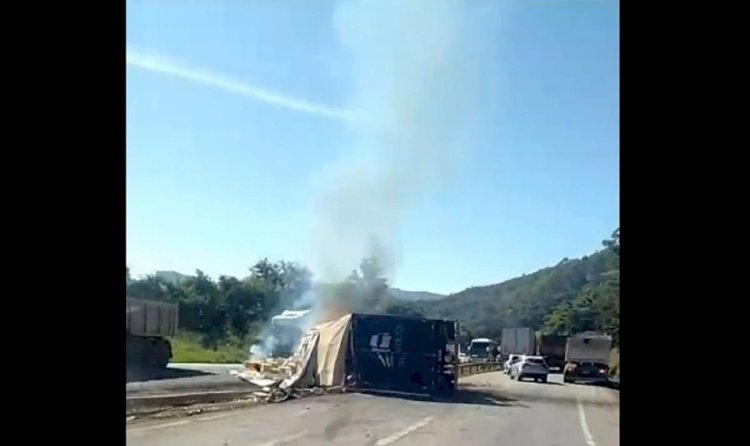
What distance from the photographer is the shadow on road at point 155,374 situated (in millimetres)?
1823

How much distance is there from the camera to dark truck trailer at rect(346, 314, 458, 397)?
7.95ft

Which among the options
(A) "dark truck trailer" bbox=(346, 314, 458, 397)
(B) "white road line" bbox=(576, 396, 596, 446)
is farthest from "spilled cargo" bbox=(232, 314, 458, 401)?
(B) "white road line" bbox=(576, 396, 596, 446)

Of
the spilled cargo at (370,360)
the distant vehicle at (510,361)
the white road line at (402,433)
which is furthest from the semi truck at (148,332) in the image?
the distant vehicle at (510,361)

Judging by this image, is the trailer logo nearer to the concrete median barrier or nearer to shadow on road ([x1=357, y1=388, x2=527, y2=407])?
shadow on road ([x1=357, y1=388, x2=527, y2=407])

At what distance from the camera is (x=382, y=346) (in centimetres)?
252

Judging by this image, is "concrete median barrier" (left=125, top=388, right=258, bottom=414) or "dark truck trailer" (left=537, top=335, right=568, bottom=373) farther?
"dark truck trailer" (left=537, top=335, right=568, bottom=373)

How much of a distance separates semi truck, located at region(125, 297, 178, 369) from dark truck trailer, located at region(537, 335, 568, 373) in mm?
938

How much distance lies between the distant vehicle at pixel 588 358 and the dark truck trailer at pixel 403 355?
0.31 m
